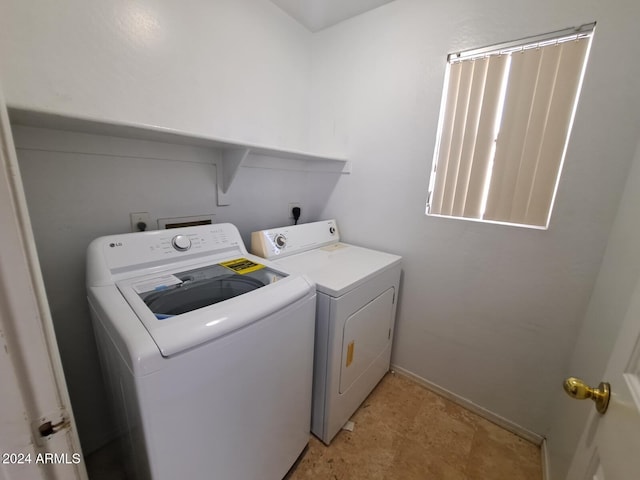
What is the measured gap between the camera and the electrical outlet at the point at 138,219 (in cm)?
129

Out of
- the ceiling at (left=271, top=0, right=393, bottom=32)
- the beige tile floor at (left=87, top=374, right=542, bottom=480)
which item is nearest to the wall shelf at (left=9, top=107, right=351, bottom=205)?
the ceiling at (left=271, top=0, right=393, bottom=32)

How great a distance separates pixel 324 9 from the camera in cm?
172

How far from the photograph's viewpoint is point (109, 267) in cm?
101

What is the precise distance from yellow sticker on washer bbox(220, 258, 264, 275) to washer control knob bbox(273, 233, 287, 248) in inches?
10.8

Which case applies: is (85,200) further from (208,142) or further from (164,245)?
(208,142)

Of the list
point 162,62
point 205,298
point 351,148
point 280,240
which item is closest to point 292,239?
point 280,240

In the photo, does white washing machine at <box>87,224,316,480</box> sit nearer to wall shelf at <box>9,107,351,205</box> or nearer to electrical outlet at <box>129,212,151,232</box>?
electrical outlet at <box>129,212,151,232</box>

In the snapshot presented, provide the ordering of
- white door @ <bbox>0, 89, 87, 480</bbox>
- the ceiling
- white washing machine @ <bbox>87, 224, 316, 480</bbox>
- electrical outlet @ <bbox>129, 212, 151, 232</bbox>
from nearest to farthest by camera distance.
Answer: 1. white door @ <bbox>0, 89, 87, 480</bbox>
2. white washing machine @ <bbox>87, 224, 316, 480</bbox>
3. electrical outlet @ <bbox>129, 212, 151, 232</bbox>
4. the ceiling

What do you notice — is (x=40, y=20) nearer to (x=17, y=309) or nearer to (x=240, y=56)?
(x=240, y=56)

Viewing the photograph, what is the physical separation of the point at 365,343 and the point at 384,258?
21.1 inches

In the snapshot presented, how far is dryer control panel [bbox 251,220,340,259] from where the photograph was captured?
1539 mm

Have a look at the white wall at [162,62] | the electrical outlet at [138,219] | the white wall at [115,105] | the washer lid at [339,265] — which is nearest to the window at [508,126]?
the washer lid at [339,265]

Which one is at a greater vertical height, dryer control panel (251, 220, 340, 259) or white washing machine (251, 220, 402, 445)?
dryer control panel (251, 220, 340, 259)

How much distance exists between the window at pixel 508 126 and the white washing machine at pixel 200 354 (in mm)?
1139
